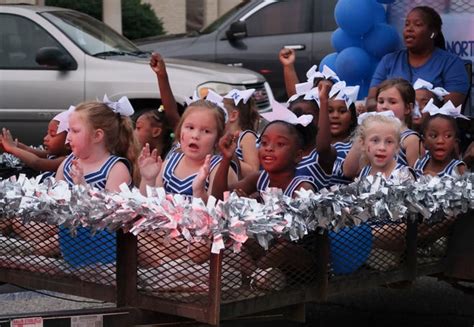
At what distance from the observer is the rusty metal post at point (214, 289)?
3.20 meters

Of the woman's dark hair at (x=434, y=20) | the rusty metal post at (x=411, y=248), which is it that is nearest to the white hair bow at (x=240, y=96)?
the woman's dark hair at (x=434, y=20)

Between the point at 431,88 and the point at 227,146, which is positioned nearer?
the point at 227,146

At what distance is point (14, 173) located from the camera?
5.14 meters

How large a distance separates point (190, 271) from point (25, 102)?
23.6 ft

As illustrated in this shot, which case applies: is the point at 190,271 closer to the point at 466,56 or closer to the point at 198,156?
the point at 198,156

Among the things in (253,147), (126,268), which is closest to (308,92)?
(253,147)

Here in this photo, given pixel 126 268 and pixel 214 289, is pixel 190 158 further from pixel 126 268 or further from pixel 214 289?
pixel 214 289

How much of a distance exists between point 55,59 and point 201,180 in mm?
6457

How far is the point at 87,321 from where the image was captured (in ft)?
10.9

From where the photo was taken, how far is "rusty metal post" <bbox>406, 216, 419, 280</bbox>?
3.96 metres

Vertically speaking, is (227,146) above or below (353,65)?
below

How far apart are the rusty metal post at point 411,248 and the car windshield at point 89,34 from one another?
6.66 m

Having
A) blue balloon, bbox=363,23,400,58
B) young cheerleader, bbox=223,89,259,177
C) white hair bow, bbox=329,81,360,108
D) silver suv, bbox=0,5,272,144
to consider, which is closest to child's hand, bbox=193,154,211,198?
young cheerleader, bbox=223,89,259,177

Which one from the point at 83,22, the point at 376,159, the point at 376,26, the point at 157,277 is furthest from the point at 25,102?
the point at 157,277
